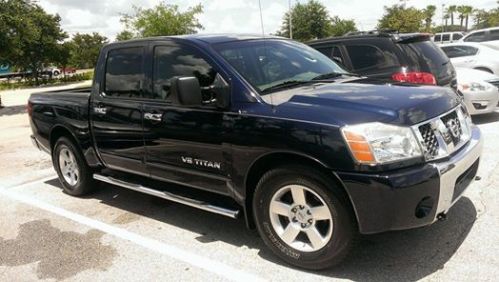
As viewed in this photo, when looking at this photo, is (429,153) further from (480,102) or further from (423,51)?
(480,102)

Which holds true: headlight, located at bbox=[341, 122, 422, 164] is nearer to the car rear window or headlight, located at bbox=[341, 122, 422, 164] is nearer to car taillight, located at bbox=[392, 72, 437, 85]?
car taillight, located at bbox=[392, 72, 437, 85]

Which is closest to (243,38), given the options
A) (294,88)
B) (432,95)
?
(294,88)

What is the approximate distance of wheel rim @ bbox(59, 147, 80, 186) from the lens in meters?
5.83

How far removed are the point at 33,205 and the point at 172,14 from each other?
1957 cm

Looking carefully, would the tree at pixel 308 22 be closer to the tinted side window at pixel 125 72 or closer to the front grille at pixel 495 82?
the front grille at pixel 495 82

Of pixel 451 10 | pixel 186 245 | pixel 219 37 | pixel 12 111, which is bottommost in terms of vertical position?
pixel 451 10

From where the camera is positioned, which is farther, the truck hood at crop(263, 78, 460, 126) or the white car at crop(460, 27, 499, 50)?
the white car at crop(460, 27, 499, 50)

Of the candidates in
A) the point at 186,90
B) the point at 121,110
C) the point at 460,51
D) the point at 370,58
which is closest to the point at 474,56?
the point at 460,51

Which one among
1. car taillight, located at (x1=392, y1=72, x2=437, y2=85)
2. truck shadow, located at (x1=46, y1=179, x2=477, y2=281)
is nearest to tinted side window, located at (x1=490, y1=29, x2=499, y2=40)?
car taillight, located at (x1=392, y1=72, x2=437, y2=85)

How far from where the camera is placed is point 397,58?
683cm

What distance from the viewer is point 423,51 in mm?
6984

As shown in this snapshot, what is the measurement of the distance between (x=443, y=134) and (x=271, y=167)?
1.26 m

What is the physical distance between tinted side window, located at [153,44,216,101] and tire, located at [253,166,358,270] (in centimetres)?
111

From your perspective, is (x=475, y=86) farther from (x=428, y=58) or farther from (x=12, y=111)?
(x=12, y=111)
